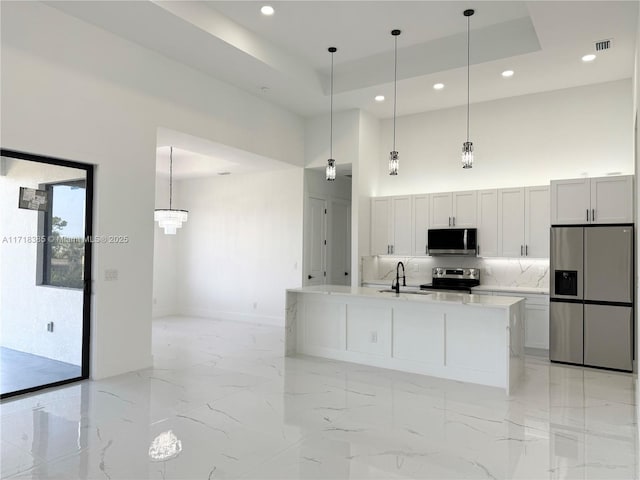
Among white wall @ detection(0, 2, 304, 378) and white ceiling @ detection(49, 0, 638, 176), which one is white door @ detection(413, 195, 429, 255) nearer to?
white ceiling @ detection(49, 0, 638, 176)

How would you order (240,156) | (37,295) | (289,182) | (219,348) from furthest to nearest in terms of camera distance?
(289,182), (240,156), (219,348), (37,295)

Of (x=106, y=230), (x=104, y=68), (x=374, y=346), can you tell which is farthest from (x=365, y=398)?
(x=104, y=68)

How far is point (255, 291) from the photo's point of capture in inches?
333

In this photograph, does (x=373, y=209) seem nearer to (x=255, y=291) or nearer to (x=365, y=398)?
(x=255, y=291)

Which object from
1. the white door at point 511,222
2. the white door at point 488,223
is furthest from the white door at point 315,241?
the white door at point 511,222

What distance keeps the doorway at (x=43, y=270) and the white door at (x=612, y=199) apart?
5750 mm

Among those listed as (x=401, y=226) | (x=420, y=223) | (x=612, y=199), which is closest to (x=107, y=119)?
(x=401, y=226)

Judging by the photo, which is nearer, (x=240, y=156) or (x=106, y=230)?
(x=106, y=230)

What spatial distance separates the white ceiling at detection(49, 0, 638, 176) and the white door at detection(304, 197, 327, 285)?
2.07 meters

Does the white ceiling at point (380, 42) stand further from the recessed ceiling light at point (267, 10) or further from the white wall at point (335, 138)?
the white wall at point (335, 138)

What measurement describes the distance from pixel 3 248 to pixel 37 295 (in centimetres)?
56

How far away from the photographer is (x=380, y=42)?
18.9 feet

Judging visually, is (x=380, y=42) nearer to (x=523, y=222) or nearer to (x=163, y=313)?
(x=523, y=222)

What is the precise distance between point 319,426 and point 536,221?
14.5 feet
